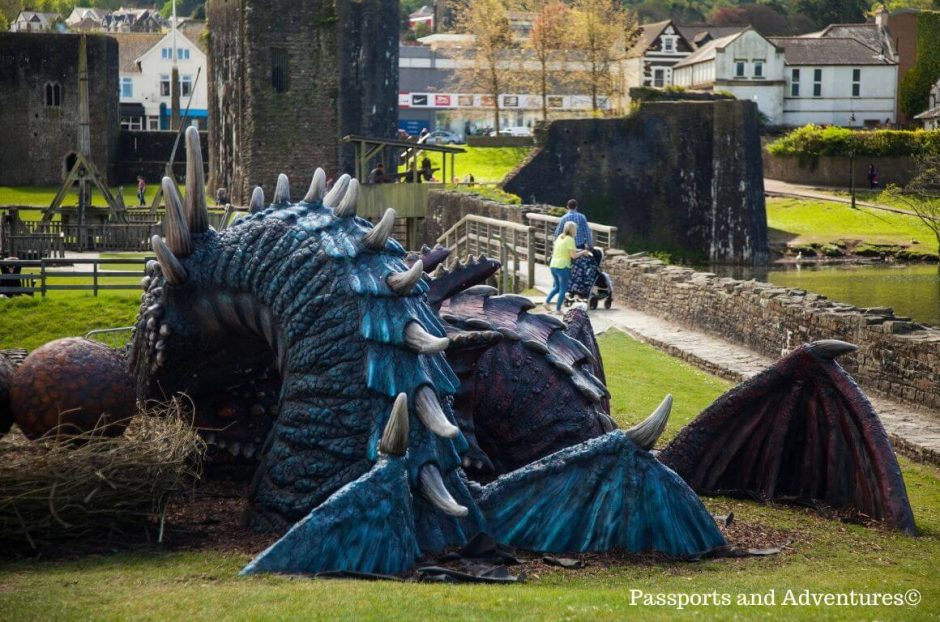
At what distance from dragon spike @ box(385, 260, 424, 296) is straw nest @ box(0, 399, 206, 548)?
1.16 m

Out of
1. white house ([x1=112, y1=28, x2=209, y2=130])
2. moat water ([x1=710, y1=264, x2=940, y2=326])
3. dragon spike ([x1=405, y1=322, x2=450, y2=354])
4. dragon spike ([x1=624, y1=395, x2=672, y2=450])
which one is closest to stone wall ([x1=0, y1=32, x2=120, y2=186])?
white house ([x1=112, y1=28, x2=209, y2=130])

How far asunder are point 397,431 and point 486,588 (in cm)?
74

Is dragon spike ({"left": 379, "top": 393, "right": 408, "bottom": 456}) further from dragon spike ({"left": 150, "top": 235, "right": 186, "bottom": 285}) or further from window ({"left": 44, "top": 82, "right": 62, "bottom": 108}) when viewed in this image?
window ({"left": 44, "top": 82, "right": 62, "bottom": 108})

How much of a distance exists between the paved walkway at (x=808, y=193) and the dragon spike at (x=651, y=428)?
51173mm

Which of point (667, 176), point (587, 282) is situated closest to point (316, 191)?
point (587, 282)

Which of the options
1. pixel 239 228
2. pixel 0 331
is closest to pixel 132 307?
pixel 0 331

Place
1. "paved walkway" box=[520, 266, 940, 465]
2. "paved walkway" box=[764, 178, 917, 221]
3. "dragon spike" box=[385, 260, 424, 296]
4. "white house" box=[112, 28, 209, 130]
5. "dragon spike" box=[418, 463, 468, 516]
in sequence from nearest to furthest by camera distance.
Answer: "dragon spike" box=[418, 463, 468, 516] → "dragon spike" box=[385, 260, 424, 296] → "paved walkway" box=[520, 266, 940, 465] → "paved walkway" box=[764, 178, 917, 221] → "white house" box=[112, 28, 209, 130]

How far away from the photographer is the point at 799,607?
5.56 m

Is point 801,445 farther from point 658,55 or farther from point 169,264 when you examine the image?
point 658,55

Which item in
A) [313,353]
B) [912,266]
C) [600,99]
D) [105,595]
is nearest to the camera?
[105,595]

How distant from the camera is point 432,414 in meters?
6.11

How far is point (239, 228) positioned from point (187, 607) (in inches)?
90.9

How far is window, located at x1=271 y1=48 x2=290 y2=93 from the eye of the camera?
2052 inches

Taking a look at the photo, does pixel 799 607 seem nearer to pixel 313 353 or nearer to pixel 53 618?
pixel 313 353
